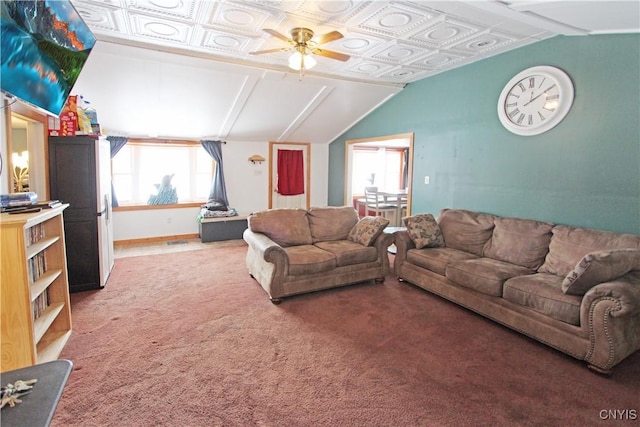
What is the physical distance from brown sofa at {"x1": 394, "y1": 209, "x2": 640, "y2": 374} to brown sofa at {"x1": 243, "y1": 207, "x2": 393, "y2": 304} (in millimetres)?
366

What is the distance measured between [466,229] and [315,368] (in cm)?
257

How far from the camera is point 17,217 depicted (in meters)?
2.13

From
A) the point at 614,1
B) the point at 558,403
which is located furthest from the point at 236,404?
the point at 614,1

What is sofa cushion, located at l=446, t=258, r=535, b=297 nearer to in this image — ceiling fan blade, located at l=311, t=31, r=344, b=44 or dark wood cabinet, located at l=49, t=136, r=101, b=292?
ceiling fan blade, located at l=311, t=31, r=344, b=44

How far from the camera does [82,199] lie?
12.0 ft

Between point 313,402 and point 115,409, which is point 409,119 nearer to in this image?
point 313,402

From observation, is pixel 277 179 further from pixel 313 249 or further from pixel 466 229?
pixel 466 229

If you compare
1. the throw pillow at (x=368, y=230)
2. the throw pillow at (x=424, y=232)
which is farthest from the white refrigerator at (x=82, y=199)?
the throw pillow at (x=424, y=232)

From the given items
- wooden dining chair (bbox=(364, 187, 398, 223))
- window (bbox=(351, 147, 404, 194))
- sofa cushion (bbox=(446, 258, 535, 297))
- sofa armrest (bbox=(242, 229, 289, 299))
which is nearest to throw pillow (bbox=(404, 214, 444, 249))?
sofa cushion (bbox=(446, 258, 535, 297))

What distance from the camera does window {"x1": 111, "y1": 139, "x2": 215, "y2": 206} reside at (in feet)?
20.2

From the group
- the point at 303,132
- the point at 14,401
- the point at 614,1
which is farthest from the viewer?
the point at 303,132

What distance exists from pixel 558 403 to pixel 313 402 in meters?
1.52

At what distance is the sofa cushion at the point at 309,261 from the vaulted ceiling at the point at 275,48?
228 cm

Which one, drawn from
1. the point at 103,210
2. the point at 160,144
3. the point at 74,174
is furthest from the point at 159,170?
the point at 74,174
